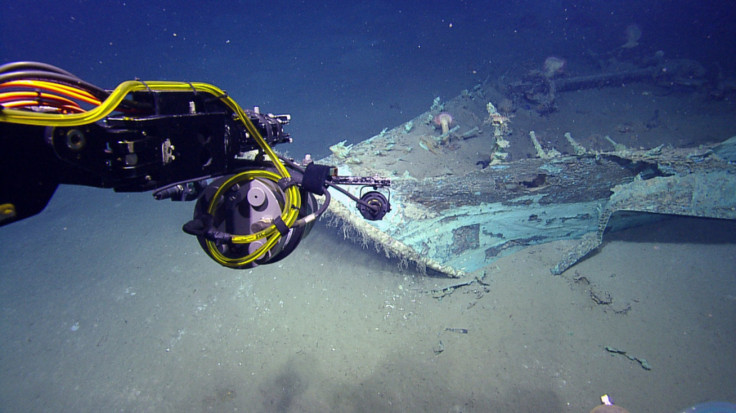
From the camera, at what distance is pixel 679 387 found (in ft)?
11.4

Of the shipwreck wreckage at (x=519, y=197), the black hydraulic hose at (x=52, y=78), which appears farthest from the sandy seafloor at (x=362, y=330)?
the black hydraulic hose at (x=52, y=78)

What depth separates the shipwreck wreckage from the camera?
431cm

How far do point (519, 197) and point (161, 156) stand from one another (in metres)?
Answer: 5.33

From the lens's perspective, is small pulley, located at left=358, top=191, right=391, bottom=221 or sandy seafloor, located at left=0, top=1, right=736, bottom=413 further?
sandy seafloor, located at left=0, top=1, right=736, bottom=413

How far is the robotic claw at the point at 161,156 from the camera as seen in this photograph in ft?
4.21

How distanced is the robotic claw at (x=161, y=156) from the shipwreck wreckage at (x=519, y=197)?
2183 millimetres

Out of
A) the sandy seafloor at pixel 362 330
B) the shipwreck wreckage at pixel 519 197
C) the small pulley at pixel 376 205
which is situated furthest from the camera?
the shipwreck wreckage at pixel 519 197

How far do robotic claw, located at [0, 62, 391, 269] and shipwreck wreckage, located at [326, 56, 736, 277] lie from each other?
2183 millimetres

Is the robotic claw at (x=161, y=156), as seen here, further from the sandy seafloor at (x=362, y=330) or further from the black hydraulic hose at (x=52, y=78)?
the sandy seafloor at (x=362, y=330)

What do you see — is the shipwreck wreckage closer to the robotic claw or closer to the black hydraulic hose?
the robotic claw

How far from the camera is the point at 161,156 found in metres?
1.69

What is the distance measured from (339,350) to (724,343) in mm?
5146

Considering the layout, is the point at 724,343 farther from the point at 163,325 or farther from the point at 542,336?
the point at 163,325

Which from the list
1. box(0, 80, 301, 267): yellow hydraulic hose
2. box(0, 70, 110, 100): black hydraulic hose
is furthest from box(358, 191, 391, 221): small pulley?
box(0, 70, 110, 100): black hydraulic hose
